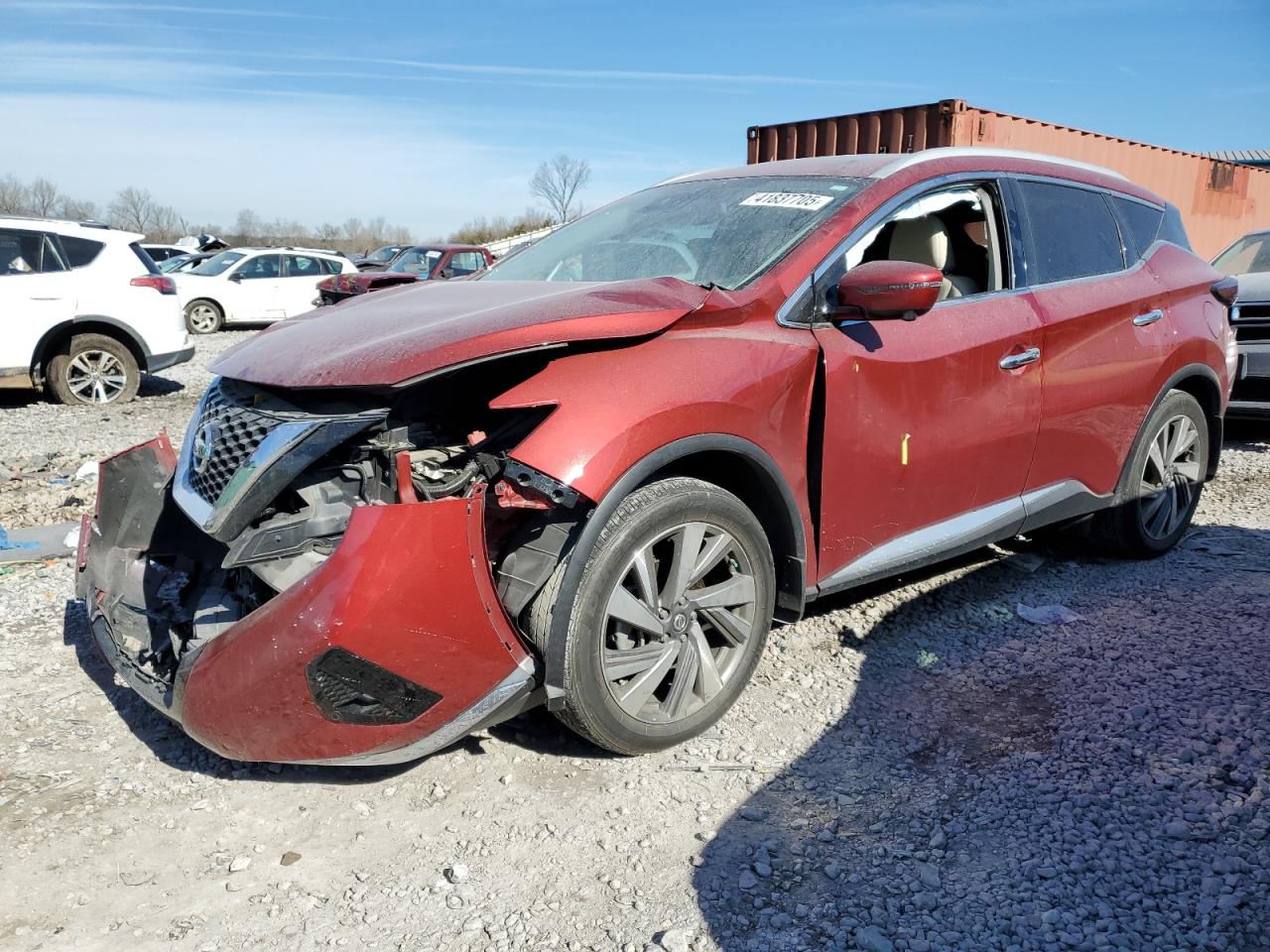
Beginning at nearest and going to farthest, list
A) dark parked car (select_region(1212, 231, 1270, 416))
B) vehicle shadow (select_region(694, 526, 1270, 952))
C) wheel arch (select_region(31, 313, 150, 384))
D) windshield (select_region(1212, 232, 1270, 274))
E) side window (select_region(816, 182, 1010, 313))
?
vehicle shadow (select_region(694, 526, 1270, 952)) < side window (select_region(816, 182, 1010, 313)) < dark parked car (select_region(1212, 231, 1270, 416)) < windshield (select_region(1212, 232, 1270, 274)) < wheel arch (select_region(31, 313, 150, 384))

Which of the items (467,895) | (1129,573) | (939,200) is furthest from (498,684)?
(1129,573)

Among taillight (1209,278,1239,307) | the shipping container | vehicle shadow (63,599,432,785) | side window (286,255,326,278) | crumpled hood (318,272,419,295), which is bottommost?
vehicle shadow (63,599,432,785)

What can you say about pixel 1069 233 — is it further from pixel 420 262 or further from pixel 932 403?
pixel 420 262

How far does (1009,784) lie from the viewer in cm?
284

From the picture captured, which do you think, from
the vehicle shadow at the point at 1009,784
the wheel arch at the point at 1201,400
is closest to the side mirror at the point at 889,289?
the vehicle shadow at the point at 1009,784

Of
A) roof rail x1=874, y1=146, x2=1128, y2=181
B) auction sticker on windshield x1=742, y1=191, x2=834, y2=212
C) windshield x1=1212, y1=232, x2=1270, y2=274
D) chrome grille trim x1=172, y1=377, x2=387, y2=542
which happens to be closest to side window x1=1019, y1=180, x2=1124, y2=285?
roof rail x1=874, y1=146, x2=1128, y2=181

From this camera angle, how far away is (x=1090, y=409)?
162 inches

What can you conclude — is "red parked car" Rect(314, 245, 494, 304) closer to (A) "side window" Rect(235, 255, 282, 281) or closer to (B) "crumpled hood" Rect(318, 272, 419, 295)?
(B) "crumpled hood" Rect(318, 272, 419, 295)

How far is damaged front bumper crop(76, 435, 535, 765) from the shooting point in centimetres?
235

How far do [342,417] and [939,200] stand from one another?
2449 millimetres

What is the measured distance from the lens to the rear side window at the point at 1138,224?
4.54 metres

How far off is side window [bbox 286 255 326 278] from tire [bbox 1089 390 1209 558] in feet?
54.2

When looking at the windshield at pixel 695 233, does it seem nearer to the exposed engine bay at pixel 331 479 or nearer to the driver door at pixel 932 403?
the driver door at pixel 932 403

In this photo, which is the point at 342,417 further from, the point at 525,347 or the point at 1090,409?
the point at 1090,409
